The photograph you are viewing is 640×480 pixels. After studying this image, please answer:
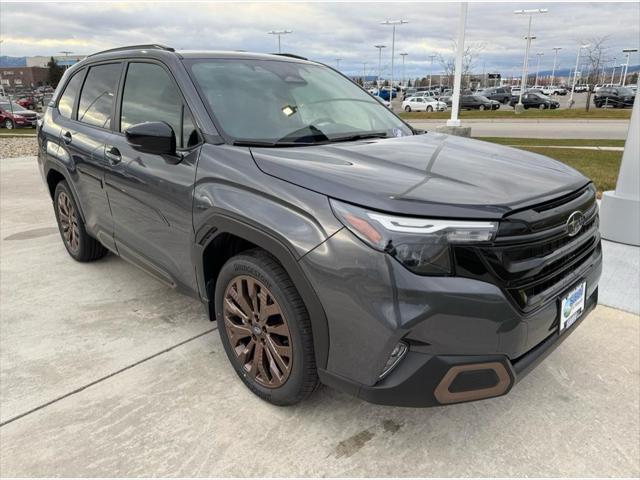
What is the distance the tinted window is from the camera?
363 cm

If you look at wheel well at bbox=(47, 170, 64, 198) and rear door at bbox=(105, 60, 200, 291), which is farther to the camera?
wheel well at bbox=(47, 170, 64, 198)

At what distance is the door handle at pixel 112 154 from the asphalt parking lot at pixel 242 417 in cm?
113

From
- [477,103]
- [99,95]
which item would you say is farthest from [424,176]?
[477,103]

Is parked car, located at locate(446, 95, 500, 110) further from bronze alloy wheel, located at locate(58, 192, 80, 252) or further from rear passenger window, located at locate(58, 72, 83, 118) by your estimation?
bronze alloy wheel, located at locate(58, 192, 80, 252)

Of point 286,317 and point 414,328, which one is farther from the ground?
point 414,328

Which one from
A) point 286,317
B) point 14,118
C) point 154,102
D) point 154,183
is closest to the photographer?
point 286,317

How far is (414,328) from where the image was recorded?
6.10ft

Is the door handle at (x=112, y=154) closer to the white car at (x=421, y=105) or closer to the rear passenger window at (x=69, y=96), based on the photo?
the rear passenger window at (x=69, y=96)

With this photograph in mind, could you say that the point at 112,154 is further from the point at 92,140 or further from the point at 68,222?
the point at 68,222

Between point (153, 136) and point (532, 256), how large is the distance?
1.97 m

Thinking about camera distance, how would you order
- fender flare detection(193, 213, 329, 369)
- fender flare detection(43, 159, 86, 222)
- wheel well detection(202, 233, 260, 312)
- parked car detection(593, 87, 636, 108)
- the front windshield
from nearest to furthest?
fender flare detection(193, 213, 329, 369) → wheel well detection(202, 233, 260, 312) → the front windshield → fender flare detection(43, 159, 86, 222) → parked car detection(593, 87, 636, 108)

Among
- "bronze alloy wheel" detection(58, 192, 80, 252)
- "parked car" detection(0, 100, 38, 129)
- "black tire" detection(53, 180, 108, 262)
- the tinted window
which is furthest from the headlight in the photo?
"parked car" detection(0, 100, 38, 129)

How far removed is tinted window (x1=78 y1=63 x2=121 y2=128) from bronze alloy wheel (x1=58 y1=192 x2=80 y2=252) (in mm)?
861

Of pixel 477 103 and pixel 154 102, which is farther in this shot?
pixel 477 103
